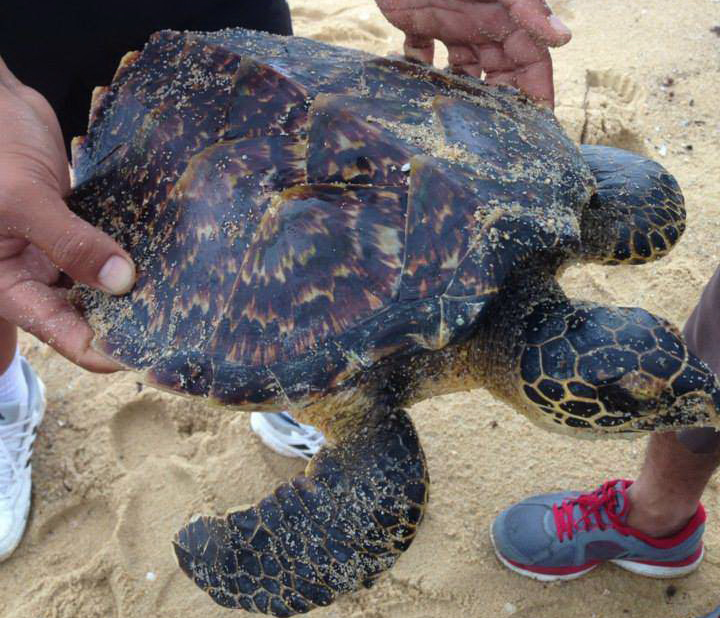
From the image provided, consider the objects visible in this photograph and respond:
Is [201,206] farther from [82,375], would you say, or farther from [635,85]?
[635,85]

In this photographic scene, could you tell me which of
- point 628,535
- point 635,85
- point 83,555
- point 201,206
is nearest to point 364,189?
point 201,206

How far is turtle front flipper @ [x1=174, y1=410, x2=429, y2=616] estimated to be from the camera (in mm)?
1595

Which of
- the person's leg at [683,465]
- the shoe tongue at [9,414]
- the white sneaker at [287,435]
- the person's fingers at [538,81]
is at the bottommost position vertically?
the white sneaker at [287,435]

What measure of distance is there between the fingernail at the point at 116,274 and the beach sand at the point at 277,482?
3.19 feet

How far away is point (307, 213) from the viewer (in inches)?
57.3

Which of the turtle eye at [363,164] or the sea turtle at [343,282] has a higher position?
the turtle eye at [363,164]

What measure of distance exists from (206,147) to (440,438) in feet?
4.55

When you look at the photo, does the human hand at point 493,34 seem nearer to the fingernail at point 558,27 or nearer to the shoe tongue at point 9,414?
the fingernail at point 558,27

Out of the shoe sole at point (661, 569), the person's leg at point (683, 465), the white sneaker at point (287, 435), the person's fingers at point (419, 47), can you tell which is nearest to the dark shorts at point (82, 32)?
the person's fingers at point (419, 47)

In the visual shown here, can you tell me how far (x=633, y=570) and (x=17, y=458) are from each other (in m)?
2.14

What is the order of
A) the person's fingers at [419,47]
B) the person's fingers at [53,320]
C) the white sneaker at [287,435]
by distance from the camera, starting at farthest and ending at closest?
1. the white sneaker at [287,435]
2. the person's fingers at [419,47]
3. the person's fingers at [53,320]

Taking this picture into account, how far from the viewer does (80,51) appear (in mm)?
2053

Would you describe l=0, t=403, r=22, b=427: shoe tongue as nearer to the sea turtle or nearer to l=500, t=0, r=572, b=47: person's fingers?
the sea turtle

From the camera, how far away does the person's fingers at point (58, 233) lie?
1566 mm
